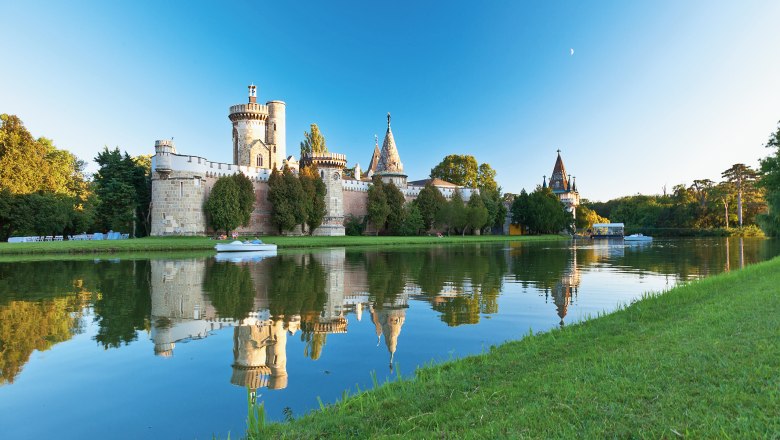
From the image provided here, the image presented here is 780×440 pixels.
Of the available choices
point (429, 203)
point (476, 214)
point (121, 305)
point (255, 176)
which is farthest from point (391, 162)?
point (121, 305)

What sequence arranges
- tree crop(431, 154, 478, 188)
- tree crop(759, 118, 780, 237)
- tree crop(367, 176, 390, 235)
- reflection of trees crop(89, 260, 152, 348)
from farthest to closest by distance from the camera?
1. tree crop(431, 154, 478, 188)
2. tree crop(367, 176, 390, 235)
3. tree crop(759, 118, 780, 237)
4. reflection of trees crop(89, 260, 152, 348)

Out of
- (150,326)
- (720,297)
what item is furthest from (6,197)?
(720,297)

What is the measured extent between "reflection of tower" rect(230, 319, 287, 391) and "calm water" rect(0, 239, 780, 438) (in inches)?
1.1

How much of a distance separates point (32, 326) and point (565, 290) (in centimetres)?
1081

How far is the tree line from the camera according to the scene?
120 feet

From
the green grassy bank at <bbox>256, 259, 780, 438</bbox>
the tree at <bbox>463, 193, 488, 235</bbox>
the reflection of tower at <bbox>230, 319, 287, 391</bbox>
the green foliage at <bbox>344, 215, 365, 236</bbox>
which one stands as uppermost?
the tree at <bbox>463, 193, 488, 235</bbox>

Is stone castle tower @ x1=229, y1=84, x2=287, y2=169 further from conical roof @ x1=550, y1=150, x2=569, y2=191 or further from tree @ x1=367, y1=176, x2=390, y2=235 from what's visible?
conical roof @ x1=550, y1=150, x2=569, y2=191

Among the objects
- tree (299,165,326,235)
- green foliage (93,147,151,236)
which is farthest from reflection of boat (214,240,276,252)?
green foliage (93,147,151,236)

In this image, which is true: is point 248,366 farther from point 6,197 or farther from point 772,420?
point 6,197

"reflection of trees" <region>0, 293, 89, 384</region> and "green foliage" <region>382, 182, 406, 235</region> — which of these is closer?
"reflection of trees" <region>0, 293, 89, 384</region>

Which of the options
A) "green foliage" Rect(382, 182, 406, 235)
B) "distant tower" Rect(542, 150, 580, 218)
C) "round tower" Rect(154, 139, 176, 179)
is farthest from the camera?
"distant tower" Rect(542, 150, 580, 218)

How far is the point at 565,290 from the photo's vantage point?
12602mm

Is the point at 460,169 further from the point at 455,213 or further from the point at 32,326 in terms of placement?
the point at 32,326

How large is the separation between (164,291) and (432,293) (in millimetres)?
6327
